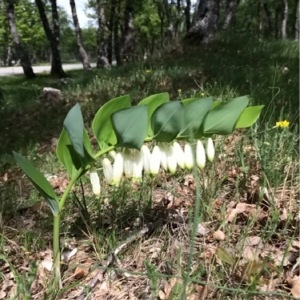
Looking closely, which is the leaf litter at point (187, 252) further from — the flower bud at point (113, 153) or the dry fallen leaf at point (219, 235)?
the flower bud at point (113, 153)

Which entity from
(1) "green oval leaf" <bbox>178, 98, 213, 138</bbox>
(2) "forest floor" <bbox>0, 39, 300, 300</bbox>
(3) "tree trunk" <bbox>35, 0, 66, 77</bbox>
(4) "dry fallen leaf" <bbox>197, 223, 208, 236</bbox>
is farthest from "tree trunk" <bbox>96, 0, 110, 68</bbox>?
(1) "green oval leaf" <bbox>178, 98, 213, 138</bbox>

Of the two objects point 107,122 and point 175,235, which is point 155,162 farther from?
point 175,235

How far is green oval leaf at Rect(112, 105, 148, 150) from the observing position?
1.32 meters

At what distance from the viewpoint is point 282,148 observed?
235 cm

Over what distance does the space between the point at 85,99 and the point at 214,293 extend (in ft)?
18.2

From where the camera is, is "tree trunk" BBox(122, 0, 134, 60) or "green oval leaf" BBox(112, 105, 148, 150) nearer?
"green oval leaf" BBox(112, 105, 148, 150)

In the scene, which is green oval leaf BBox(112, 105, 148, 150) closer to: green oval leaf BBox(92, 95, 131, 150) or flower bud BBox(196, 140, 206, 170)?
green oval leaf BBox(92, 95, 131, 150)

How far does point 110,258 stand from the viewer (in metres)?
1.67

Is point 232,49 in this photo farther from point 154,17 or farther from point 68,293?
point 154,17

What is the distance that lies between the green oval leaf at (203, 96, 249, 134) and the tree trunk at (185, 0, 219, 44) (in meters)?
8.06

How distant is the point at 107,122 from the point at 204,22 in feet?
27.2

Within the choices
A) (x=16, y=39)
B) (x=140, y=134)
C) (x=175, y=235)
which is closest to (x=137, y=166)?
(x=140, y=134)

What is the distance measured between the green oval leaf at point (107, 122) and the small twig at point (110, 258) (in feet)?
1.51

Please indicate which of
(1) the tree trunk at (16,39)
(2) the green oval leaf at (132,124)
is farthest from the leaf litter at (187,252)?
(1) the tree trunk at (16,39)
